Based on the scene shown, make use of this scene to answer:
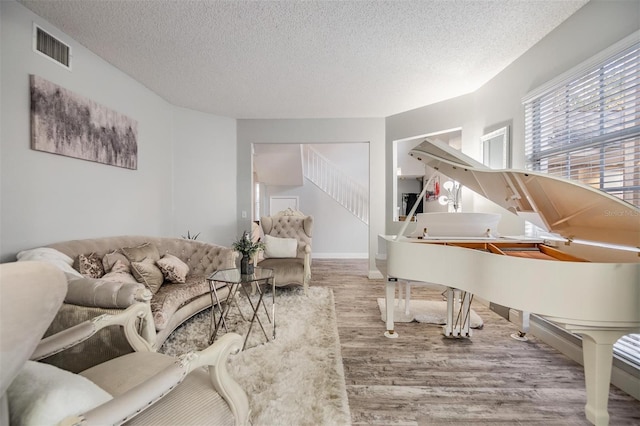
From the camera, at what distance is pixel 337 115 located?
4441 mm

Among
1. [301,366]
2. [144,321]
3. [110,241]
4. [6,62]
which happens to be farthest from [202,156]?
[301,366]

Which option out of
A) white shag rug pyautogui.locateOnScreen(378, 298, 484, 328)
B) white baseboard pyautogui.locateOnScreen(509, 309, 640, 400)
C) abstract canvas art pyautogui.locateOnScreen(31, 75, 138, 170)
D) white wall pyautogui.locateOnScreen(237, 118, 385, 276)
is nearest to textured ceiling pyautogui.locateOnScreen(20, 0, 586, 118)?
abstract canvas art pyautogui.locateOnScreen(31, 75, 138, 170)

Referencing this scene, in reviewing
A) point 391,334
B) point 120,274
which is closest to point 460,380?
point 391,334

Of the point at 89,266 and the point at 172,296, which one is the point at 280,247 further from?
the point at 89,266

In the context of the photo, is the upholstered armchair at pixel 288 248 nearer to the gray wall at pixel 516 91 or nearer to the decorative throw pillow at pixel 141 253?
the decorative throw pillow at pixel 141 253

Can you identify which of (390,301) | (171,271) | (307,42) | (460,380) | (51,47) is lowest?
(460,380)

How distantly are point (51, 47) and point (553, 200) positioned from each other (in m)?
4.08

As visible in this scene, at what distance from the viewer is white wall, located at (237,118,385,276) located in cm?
454

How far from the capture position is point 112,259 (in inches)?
90.7

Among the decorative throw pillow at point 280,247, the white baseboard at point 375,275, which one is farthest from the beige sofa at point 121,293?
the white baseboard at point 375,275

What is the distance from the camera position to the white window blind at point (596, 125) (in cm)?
177

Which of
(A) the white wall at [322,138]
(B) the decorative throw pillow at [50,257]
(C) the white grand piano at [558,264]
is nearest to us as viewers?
(C) the white grand piano at [558,264]

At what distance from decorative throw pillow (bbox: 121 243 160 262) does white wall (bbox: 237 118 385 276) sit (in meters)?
1.87

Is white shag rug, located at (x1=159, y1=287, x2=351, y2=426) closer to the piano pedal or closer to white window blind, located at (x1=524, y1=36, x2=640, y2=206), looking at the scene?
the piano pedal
